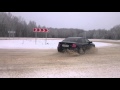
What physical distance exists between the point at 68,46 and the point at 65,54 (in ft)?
2.02

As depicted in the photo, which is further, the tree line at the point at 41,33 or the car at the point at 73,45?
the tree line at the point at 41,33

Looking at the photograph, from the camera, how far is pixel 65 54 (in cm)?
1279

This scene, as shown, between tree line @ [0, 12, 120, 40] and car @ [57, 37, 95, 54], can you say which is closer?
car @ [57, 37, 95, 54]

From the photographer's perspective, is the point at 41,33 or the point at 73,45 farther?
the point at 41,33
